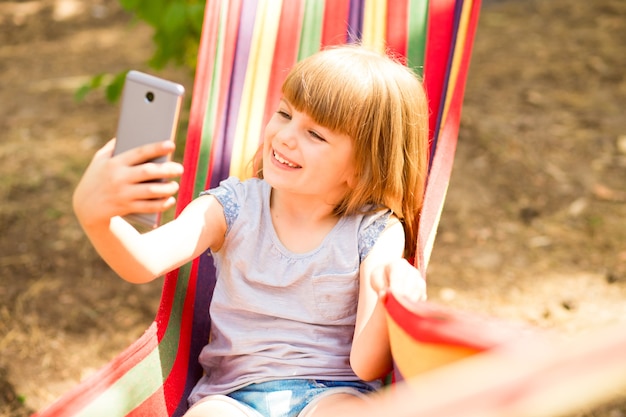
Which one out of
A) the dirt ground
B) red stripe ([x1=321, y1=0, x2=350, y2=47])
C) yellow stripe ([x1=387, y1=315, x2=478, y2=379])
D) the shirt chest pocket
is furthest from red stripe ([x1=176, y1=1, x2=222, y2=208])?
the dirt ground

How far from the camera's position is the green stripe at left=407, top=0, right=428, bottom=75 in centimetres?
196

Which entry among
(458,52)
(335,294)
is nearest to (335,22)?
(458,52)

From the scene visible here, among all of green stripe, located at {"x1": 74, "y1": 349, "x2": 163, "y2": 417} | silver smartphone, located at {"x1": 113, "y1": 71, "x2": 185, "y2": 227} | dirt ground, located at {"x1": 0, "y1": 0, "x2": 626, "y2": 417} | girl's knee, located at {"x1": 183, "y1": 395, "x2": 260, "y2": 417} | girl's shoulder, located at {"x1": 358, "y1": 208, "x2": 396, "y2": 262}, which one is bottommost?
dirt ground, located at {"x1": 0, "y1": 0, "x2": 626, "y2": 417}

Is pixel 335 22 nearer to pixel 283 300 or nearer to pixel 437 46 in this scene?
pixel 437 46

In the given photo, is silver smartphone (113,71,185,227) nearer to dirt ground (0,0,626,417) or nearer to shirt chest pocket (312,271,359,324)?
shirt chest pocket (312,271,359,324)

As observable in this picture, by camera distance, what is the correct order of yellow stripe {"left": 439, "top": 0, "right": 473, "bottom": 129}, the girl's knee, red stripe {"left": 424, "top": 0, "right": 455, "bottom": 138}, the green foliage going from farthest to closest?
the green foliage
red stripe {"left": 424, "top": 0, "right": 455, "bottom": 138}
yellow stripe {"left": 439, "top": 0, "right": 473, "bottom": 129}
the girl's knee

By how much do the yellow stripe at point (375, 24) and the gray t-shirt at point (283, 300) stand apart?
56cm

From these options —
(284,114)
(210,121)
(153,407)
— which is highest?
(284,114)

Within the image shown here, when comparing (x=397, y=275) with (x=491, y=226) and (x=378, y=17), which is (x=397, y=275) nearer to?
(x=378, y=17)

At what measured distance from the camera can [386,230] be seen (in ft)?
5.28

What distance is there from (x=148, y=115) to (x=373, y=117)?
43 cm

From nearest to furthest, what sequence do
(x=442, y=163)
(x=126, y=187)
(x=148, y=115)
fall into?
(x=126, y=187) < (x=148, y=115) < (x=442, y=163)

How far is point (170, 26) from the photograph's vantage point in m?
2.84

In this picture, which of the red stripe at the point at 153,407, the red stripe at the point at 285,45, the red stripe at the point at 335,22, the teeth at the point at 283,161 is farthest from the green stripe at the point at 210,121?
the red stripe at the point at 153,407
